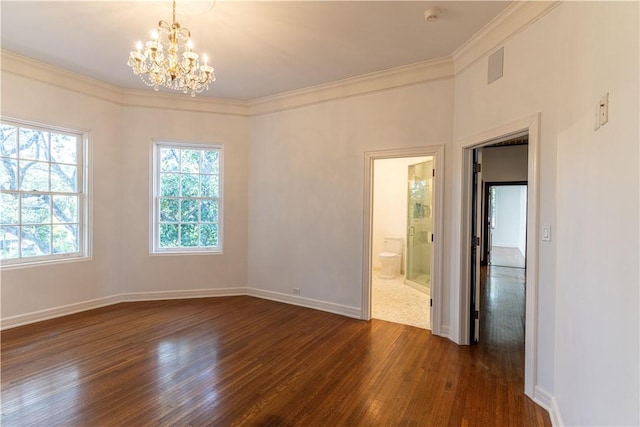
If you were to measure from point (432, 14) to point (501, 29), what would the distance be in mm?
638

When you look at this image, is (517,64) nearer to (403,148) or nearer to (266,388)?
(403,148)

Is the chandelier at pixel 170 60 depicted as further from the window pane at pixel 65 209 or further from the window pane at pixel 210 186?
the window pane at pixel 65 209

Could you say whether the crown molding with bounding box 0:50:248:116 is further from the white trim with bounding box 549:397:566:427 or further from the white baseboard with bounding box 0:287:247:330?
the white trim with bounding box 549:397:566:427

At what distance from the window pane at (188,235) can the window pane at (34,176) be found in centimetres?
169

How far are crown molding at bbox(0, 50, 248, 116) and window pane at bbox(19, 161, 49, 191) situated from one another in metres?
1.00

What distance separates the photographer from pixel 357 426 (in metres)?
2.04

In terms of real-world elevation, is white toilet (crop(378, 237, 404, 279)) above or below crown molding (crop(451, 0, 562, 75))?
below

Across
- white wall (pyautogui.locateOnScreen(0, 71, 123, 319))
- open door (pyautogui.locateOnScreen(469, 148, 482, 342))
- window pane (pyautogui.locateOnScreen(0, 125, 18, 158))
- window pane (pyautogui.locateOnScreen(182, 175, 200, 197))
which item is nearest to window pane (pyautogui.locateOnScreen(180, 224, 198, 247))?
window pane (pyautogui.locateOnScreen(182, 175, 200, 197))

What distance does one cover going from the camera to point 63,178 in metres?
4.09

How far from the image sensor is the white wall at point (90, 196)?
11.8ft

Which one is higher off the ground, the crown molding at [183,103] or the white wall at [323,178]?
the crown molding at [183,103]

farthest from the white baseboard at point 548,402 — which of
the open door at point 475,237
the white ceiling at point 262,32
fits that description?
the white ceiling at point 262,32

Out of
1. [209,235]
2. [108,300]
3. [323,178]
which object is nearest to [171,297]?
[108,300]

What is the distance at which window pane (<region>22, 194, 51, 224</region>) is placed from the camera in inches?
147
